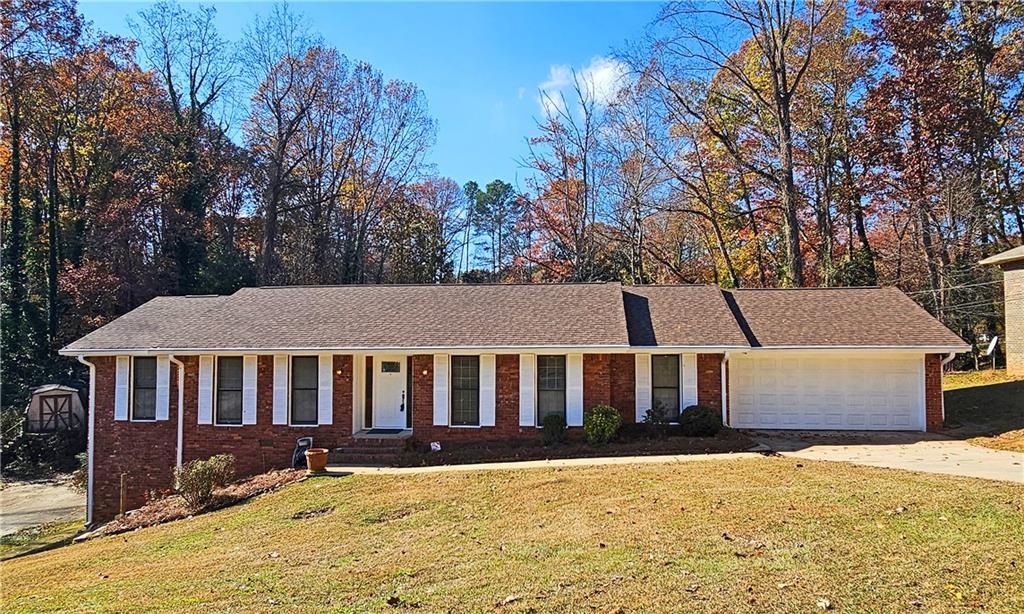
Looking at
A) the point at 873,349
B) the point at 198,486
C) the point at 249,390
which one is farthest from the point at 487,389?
the point at 873,349

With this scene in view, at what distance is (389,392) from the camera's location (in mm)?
15453

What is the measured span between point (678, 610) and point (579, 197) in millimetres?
29488

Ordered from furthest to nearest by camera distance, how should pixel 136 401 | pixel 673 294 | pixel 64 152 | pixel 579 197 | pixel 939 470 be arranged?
pixel 579 197 < pixel 64 152 < pixel 673 294 < pixel 136 401 < pixel 939 470

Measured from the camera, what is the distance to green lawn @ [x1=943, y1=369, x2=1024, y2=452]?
45.9ft

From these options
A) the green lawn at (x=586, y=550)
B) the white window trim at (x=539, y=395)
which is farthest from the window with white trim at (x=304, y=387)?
the white window trim at (x=539, y=395)

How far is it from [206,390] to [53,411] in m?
11.5

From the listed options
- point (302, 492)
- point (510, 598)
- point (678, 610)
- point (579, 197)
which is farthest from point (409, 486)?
point (579, 197)

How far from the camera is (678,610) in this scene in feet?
15.4

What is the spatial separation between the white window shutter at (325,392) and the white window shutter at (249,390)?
161cm

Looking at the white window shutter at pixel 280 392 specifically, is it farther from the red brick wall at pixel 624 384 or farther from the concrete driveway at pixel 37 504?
the red brick wall at pixel 624 384

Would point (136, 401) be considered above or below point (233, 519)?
above

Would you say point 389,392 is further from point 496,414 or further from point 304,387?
point 496,414

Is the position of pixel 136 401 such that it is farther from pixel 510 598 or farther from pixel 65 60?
pixel 65 60

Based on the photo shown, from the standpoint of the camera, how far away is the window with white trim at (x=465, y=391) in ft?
47.6
